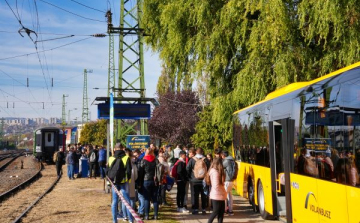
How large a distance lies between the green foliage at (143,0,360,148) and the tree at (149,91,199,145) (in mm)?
23010

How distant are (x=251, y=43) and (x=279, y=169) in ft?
19.7

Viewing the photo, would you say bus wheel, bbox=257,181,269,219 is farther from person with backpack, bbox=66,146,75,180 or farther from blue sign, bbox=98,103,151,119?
person with backpack, bbox=66,146,75,180

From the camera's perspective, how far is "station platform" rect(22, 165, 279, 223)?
40.1ft

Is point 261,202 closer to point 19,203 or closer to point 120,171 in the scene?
point 120,171

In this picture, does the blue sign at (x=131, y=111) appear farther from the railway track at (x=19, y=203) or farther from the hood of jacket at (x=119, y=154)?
the hood of jacket at (x=119, y=154)

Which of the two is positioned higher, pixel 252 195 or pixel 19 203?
pixel 252 195

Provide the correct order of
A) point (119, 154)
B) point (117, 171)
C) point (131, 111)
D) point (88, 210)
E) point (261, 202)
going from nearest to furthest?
point (117, 171) → point (119, 154) → point (261, 202) → point (88, 210) → point (131, 111)

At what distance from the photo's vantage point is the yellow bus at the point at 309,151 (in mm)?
6703

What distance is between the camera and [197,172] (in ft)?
38.1

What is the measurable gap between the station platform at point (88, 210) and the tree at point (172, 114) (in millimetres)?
24866

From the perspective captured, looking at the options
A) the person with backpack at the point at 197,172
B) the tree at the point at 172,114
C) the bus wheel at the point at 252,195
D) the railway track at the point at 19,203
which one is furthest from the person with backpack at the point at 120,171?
the tree at the point at 172,114

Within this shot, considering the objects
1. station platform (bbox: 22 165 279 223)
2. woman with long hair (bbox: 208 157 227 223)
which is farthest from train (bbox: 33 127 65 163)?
woman with long hair (bbox: 208 157 227 223)

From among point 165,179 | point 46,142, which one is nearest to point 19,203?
point 165,179

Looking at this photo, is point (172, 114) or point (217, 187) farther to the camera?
point (172, 114)
